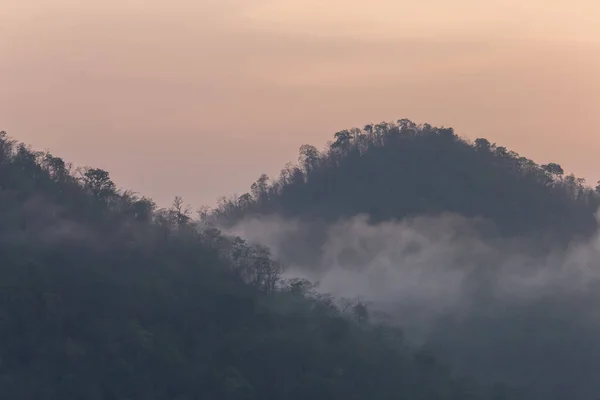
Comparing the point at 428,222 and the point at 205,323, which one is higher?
the point at 428,222

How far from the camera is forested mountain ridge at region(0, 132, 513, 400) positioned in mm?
106812

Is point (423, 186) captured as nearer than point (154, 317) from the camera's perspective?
No

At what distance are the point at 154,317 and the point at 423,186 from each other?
51911mm

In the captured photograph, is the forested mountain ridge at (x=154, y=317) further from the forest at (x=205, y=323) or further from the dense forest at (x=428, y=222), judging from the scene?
the dense forest at (x=428, y=222)

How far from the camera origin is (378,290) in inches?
6122

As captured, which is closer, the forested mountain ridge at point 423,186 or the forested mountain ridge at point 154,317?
the forested mountain ridge at point 154,317

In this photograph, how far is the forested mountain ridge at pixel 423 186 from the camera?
156 meters

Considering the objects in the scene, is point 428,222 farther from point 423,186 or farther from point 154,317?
point 154,317

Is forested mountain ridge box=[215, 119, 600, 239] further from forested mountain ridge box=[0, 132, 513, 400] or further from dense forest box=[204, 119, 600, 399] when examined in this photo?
forested mountain ridge box=[0, 132, 513, 400]

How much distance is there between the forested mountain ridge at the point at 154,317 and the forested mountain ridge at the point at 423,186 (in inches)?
1185

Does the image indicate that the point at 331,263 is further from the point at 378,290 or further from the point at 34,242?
the point at 34,242

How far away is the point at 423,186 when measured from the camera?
15900 cm

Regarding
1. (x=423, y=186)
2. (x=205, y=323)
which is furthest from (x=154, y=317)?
(x=423, y=186)

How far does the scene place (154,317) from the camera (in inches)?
4505
